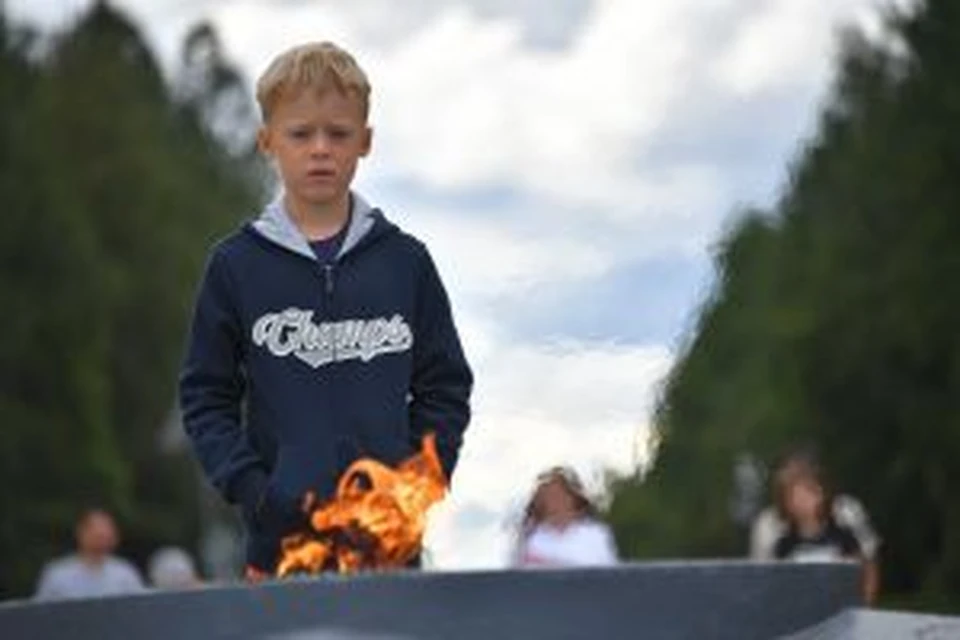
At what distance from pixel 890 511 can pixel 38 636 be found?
49200 mm

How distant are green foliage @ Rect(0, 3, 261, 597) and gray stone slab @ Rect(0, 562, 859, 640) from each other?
4555 centimetres

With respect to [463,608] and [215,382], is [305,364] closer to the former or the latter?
[215,382]

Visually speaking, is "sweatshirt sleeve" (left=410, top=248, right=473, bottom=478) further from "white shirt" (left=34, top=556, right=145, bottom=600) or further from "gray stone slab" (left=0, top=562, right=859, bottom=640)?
"white shirt" (left=34, top=556, right=145, bottom=600)

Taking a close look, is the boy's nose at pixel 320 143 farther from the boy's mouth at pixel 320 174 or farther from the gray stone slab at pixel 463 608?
the gray stone slab at pixel 463 608

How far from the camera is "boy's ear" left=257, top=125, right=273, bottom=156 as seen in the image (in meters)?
5.82

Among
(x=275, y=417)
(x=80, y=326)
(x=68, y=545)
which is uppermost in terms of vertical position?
(x=80, y=326)

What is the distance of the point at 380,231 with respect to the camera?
598 cm

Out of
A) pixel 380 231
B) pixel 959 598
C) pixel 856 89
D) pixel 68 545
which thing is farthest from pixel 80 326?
pixel 380 231

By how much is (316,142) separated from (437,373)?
0.56 meters

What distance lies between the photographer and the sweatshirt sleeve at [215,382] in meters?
5.89

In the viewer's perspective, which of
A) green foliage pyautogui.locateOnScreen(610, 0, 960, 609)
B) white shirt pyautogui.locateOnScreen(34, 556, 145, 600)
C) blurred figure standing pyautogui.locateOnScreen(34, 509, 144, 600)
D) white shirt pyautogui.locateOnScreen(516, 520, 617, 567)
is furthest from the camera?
green foliage pyautogui.locateOnScreen(610, 0, 960, 609)

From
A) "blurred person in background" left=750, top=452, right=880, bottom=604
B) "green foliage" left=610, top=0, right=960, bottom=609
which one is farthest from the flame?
"green foliage" left=610, top=0, right=960, bottom=609

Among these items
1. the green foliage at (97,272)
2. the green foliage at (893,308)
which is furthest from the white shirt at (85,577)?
the green foliage at (97,272)

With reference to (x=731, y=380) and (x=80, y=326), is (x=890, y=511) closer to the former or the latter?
(x=80, y=326)
